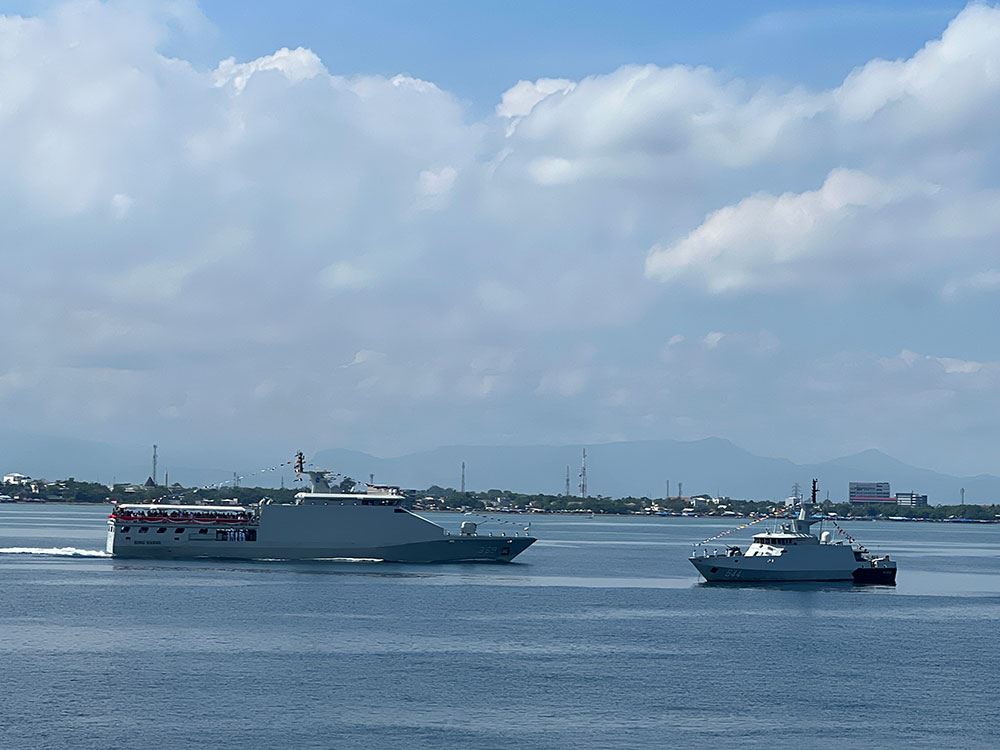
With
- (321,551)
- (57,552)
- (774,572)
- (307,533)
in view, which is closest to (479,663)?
(774,572)

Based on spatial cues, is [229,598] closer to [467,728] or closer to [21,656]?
Result: [21,656]

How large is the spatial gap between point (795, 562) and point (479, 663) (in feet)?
145

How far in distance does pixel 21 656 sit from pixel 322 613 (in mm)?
20687

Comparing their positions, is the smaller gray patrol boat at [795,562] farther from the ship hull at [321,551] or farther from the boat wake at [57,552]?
the boat wake at [57,552]

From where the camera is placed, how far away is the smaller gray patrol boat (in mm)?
93312

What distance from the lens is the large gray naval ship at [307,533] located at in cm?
10556

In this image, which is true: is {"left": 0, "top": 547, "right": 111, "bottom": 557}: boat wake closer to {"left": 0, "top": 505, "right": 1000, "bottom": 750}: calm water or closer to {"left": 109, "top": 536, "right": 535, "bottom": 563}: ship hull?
{"left": 109, "top": 536, "right": 535, "bottom": 563}: ship hull

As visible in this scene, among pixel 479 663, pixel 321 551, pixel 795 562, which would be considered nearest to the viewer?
pixel 479 663

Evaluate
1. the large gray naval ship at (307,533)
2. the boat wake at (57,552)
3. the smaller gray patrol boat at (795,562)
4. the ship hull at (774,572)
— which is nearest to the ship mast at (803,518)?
the smaller gray patrol boat at (795,562)

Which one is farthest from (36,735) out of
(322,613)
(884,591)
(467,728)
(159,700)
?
(884,591)

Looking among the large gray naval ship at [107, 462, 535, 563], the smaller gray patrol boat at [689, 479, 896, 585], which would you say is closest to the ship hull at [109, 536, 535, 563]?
the large gray naval ship at [107, 462, 535, 563]

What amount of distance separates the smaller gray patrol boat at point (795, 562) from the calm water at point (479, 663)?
1.37 m

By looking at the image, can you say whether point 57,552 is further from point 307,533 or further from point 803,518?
point 803,518

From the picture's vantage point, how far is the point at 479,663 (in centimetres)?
5631
